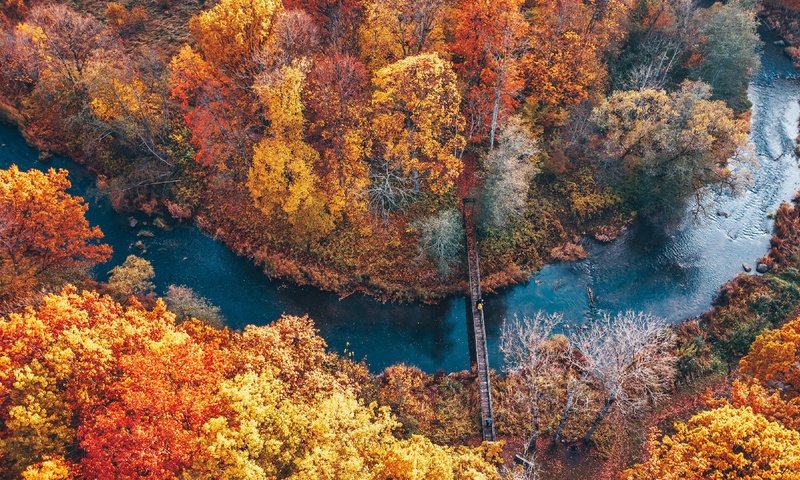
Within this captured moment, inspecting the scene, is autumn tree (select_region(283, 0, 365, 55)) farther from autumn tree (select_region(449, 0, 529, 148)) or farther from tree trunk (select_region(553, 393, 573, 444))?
tree trunk (select_region(553, 393, 573, 444))

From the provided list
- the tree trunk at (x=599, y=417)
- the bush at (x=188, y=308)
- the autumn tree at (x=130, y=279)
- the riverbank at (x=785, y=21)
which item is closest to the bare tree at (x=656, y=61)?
the riverbank at (x=785, y=21)

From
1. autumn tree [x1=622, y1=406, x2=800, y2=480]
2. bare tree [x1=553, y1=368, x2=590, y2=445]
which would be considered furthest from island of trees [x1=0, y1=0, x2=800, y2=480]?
bare tree [x1=553, y1=368, x2=590, y2=445]

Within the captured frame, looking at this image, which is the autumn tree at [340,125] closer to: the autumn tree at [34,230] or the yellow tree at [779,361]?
the autumn tree at [34,230]

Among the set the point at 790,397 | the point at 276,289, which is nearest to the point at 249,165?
the point at 276,289

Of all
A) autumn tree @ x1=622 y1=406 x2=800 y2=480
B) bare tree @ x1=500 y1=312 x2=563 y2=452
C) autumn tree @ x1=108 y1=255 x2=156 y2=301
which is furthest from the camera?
autumn tree @ x1=108 y1=255 x2=156 y2=301

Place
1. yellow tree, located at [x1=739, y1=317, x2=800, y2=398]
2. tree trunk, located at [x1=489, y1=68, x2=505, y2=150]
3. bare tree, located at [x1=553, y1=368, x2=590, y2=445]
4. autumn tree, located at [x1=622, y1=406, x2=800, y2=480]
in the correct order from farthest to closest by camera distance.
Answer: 1. tree trunk, located at [x1=489, y1=68, x2=505, y2=150]
2. bare tree, located at [x1=553, y1=368, x2=590, y2=445]
3. yellow tree, located at [x1=739, y1=317, x2=800, y2=398]
4. autumn tree, located at [x1=622, y1=406, x2=800, y2=480]
